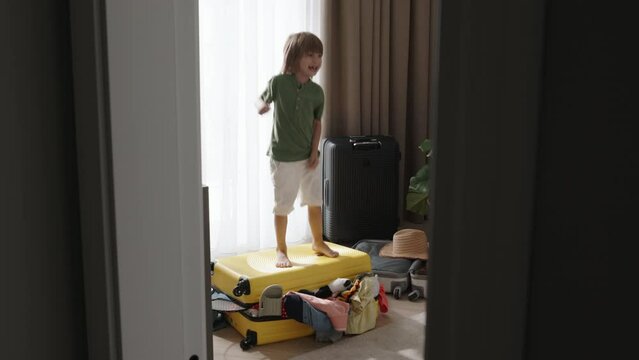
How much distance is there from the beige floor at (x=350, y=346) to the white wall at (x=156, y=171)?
1.73 metres

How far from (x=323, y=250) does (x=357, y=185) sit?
2.76 feet

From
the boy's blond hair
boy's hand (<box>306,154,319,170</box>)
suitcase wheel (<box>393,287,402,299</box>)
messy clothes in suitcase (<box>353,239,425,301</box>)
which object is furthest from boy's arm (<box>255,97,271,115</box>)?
suitcase wheel (<box>393,287,402,299</box>)

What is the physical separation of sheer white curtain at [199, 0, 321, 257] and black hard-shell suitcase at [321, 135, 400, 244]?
390mm

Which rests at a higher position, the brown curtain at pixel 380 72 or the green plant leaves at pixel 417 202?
the brown curtain at pixel 380 72

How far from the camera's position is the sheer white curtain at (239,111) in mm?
3518

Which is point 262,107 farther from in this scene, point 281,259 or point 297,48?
point 281,259

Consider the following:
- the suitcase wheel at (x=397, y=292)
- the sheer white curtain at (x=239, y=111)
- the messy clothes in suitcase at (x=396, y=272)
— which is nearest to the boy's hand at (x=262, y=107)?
the sheer white curtain at (x=239, y=111)

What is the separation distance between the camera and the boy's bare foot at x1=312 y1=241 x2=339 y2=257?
306cm

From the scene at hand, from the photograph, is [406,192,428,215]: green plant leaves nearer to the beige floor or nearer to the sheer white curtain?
the sheer white curtain

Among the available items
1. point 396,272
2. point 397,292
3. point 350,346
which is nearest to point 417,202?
point 396,272

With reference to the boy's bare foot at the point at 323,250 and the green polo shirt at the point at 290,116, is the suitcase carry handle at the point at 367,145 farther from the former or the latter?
the boy's bare foot at the point at 323,250

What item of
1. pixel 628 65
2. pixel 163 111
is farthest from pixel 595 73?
pixel 163 111

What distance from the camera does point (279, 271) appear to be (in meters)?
2.78

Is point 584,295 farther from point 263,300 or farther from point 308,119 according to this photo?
point 308,119
